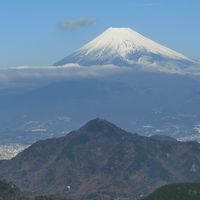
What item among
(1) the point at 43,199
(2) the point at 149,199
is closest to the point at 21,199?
(1) the point at 43,199

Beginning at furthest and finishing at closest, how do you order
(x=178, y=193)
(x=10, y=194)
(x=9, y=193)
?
(x=9, y=193) < (x=10, y=194) < (x=178, y=193)

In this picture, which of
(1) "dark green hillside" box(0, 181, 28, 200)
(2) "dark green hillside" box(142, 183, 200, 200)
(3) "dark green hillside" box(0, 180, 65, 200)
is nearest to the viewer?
(2) "dark green hillside" box(142, 183, 200, 200)

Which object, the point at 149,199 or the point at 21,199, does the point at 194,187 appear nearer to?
the point at 149,199

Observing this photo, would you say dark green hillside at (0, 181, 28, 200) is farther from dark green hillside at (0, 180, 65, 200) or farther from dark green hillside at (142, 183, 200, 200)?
dark green hillside at (142, 183, 200, 200)

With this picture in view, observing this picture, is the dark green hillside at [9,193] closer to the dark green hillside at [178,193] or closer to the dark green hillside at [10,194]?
the dark green hillside at [10,194]

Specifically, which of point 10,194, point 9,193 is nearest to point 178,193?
point 10,194

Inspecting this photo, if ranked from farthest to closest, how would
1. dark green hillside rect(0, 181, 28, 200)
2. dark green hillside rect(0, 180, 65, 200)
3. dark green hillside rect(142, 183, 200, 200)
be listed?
dark green hillside rect(0, 181, 28, 200)
dark green hillside rect(0, 180, 65, 200)
dark green hillside rect(142, 183, 200, 200)

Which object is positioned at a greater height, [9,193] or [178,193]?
[178,193]

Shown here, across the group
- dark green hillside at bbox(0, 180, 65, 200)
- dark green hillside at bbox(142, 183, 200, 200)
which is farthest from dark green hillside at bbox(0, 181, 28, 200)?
dark green hillside at bbox(142, 183, 200, 200)

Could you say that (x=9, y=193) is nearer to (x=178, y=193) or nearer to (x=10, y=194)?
(x=10, y=194)
